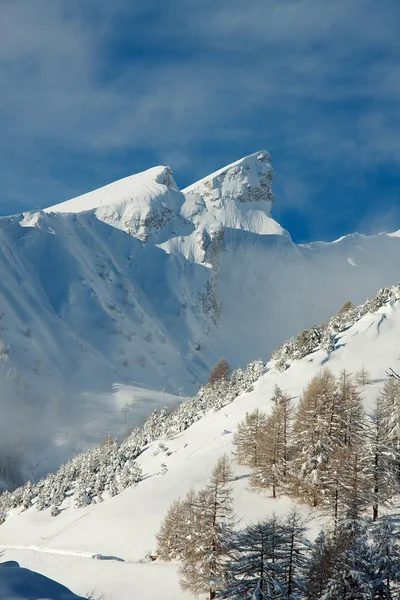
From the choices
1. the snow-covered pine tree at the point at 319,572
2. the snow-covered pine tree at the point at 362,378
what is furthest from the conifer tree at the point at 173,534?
the snow-covered pine tree at the point at 362,378

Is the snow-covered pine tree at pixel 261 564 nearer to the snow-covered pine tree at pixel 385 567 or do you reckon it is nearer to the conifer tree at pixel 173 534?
the snow-covered pine tree at pixel 385 567

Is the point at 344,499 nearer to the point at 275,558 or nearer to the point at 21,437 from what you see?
the point at 275,558

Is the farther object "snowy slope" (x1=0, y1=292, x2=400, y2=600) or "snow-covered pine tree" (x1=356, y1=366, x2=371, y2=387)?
"snow-covered pine tree" (x1=356, y1=366, x2=371, y2=387)

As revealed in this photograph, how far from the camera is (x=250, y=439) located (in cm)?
5584

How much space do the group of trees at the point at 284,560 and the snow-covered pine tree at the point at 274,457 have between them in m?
11.6

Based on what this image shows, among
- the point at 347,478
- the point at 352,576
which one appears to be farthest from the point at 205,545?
the point at 347,478

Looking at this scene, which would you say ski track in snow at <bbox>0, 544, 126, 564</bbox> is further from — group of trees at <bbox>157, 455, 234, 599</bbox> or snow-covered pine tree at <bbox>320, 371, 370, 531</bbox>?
snow-covered pine tree at <bbox>320, 371, 370, 531</bbox>

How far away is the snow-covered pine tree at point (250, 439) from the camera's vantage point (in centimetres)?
5343

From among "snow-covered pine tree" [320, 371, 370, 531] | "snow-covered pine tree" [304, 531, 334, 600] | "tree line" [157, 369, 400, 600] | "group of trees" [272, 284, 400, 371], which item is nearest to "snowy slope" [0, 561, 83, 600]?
"tree line" [157, 369, 400, 600]

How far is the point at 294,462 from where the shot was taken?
46312mm

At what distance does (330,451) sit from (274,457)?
20.0ft

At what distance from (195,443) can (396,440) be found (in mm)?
34903

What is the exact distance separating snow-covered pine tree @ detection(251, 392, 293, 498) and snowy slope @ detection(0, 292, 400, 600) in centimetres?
150

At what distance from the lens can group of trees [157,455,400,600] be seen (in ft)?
77.2
